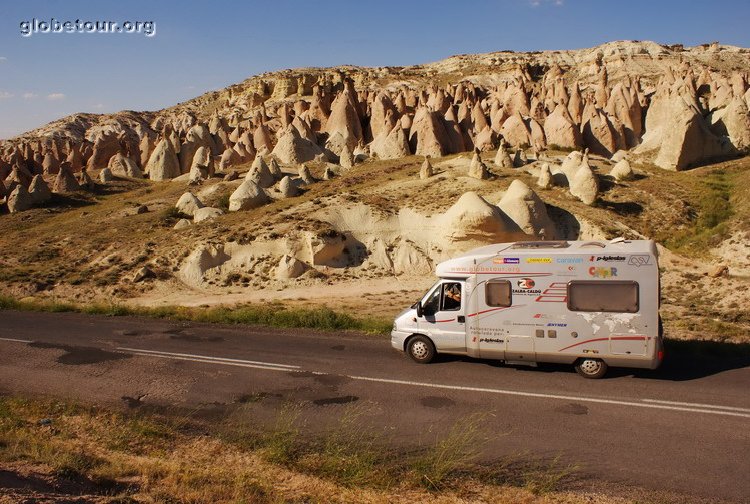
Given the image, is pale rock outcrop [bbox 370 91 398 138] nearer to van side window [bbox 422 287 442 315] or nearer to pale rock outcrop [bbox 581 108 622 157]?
pale rock outcrop [bbox 581 108 622 157]

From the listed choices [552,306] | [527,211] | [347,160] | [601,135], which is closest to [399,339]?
[552,306]

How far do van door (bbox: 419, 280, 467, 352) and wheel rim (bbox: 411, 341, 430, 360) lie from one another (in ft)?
0.95

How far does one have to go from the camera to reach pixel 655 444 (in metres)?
8.24

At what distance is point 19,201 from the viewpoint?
43750 millimetres

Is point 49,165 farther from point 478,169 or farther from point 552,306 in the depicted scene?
point 552,306

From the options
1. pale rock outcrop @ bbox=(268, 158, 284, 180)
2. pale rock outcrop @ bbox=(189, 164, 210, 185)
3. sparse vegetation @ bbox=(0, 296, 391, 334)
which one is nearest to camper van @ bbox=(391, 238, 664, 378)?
sparse vegetation @ bbox=(0, 296, 391, 334)

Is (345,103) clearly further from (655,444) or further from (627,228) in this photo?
(655,444)

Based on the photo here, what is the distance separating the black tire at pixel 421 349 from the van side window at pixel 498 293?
74.9 inches

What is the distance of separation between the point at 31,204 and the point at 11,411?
4241cm

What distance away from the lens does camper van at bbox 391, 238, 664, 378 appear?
10562mm

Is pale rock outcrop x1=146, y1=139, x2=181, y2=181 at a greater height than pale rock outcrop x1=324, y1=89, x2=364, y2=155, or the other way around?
pale rock outcrop x1=324, y1=89, x2=364, y2=155

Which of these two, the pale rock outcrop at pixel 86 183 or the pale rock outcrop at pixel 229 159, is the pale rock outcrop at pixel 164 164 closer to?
the pale rock outcrop at pixel 229 159

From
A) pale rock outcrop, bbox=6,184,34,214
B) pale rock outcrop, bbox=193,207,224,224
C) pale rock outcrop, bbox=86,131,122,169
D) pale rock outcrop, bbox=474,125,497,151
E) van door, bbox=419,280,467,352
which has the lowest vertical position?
van door, bbox=419,280,467,352

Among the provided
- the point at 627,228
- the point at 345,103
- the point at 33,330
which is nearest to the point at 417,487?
the point at 33,330
